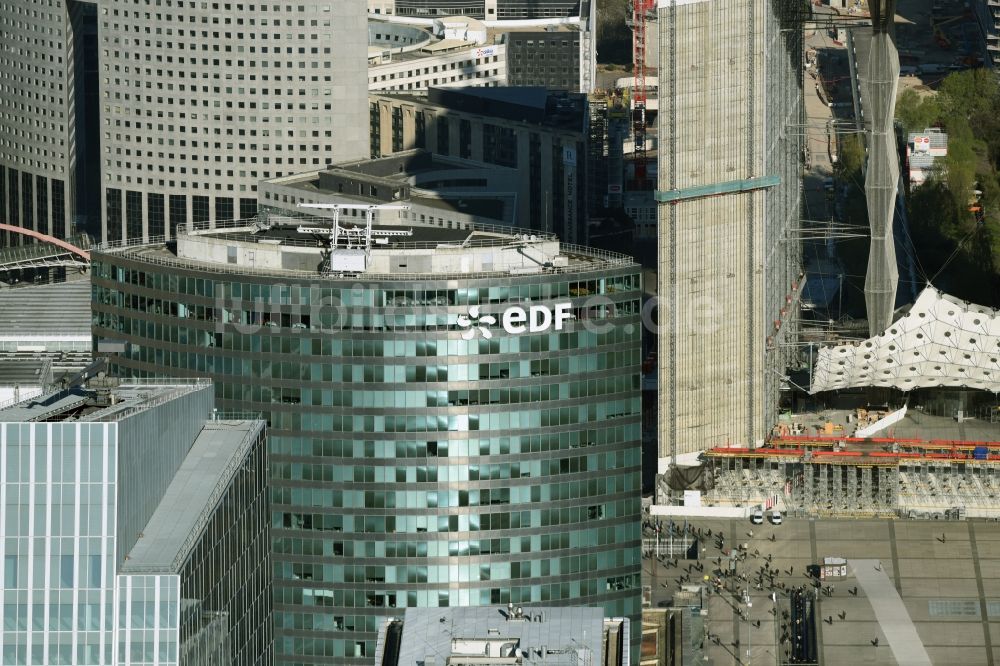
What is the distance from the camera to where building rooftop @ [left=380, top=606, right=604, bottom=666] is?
181500 millimetres

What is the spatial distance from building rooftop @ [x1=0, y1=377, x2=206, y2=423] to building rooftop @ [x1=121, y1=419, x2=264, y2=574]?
3642mm

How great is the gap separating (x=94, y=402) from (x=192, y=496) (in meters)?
7.82

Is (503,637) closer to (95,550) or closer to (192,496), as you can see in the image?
(192,496)

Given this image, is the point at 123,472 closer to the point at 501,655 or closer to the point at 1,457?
the point at 1,457

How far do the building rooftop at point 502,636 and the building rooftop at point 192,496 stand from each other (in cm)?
1586

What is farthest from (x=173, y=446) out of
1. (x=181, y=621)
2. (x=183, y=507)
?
(x=181, y=621)

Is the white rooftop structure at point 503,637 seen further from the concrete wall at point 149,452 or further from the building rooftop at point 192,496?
the concrete wall at point 149,452

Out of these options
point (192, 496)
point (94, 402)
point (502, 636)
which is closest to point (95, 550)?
point (192, 496)

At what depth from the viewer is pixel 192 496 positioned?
573ft

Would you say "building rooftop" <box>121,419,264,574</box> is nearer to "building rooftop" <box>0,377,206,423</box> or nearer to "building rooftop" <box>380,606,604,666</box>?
"building rooftop" <box>0,377,206,423</box>

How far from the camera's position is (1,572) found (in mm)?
158375

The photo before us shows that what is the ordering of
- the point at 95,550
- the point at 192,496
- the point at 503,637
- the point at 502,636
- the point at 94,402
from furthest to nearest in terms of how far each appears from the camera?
the point at 502,636 → the point at 503,637 → the point at 94,402 → the point at 192,496 → the point at 95,550

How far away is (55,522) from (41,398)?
16.2m

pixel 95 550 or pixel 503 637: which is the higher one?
pixel 95 550
